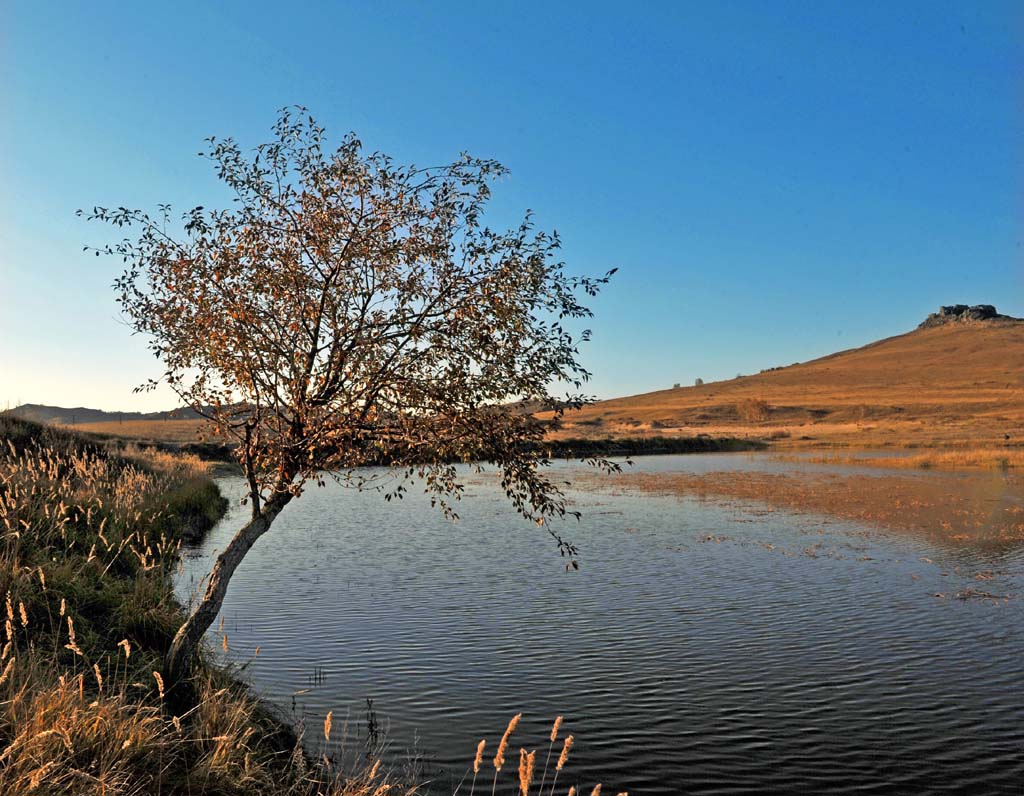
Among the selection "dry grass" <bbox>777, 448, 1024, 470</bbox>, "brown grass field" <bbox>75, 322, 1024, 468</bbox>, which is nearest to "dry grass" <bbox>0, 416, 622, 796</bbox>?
"brown grass field" <bbox>75, 322, 1024, 468</bbox>

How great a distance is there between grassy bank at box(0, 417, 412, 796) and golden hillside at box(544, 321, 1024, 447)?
7729 centimetres

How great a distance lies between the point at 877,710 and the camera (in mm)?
11602

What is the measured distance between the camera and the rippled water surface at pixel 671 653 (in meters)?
10.1

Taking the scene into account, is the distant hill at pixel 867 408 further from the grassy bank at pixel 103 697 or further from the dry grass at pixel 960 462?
the grassy bank at pixel 103 697

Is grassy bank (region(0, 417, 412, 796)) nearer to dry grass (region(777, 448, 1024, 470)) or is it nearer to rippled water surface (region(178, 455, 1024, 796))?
rippled water surface (region(178, 455, 1024, 796))

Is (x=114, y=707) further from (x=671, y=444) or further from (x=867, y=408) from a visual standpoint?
(x=867, y=408)

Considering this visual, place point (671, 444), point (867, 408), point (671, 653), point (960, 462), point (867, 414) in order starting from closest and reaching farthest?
1. point (671, 653)
2. point (960, 462)
3. point (671, 444)
4. point (867, 414)
5. point (867, 408)

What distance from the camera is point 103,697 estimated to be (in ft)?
26.1

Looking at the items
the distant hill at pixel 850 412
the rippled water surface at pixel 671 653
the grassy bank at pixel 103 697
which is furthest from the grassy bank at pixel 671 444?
the grassy bank at pixel 103 697

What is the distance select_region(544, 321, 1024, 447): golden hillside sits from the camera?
305 feet

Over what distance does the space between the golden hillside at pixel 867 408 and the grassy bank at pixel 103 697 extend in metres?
77.3

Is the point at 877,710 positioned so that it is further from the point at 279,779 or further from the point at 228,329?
the point at 228,329

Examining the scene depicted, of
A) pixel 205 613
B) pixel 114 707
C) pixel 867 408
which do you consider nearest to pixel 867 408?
pixel 867 408

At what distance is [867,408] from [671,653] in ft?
430
